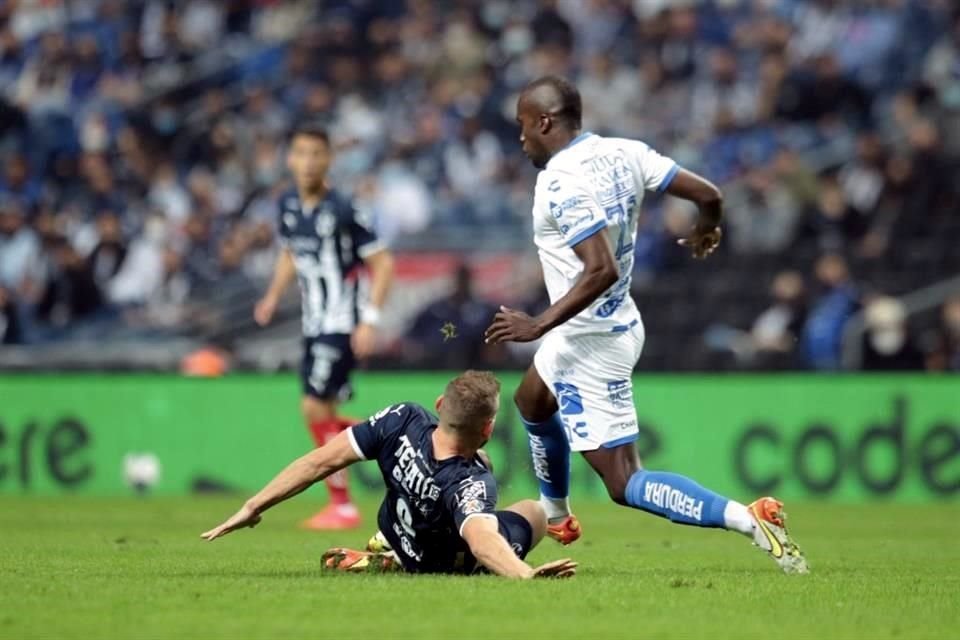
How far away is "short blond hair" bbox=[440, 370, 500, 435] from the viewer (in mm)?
8438

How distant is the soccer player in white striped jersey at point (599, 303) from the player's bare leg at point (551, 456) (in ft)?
0.55

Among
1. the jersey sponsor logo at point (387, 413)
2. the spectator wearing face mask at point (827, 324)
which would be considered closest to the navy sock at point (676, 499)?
the jersey sponsor logo at point (387, 413)

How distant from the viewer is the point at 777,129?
2245 centimetres

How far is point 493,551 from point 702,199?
7.29 ft

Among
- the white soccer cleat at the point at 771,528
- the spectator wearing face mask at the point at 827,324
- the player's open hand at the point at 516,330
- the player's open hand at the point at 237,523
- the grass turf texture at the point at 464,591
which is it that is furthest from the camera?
the spectator wearing face mask at the point at 827,324

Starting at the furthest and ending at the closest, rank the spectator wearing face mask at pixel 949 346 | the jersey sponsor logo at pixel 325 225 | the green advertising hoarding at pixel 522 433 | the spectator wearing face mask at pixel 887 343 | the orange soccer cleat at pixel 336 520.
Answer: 1. the spectator wearing face mask at pixel 949 346
2. the spectator wearing face mask at pixel 887 343
3. the green advertising hoarding at pixel 522 433
4. the jersey sponsor logo at pixel 325 225
5. the orange soccer cleat at pixel 336 520

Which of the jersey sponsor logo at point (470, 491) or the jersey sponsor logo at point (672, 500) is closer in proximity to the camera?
the jersey sponsor logo at point (470, 491)

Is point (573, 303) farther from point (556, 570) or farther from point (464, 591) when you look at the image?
point (464, 591)

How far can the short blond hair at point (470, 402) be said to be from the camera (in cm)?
844

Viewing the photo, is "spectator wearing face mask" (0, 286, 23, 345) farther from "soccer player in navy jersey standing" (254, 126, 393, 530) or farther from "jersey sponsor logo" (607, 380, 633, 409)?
"jersey sponsor logo" (607, 380, 633, 409)

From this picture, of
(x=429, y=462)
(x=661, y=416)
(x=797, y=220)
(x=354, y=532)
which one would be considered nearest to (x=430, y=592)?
(x=429, y=462)

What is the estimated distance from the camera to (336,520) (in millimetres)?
13438

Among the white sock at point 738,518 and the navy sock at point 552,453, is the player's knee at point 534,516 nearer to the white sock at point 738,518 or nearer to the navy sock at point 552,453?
the white sock at point 738,518

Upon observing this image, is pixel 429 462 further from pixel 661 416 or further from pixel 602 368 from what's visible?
pixel 661 416
